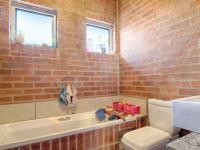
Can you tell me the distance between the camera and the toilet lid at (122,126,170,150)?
1749 mm

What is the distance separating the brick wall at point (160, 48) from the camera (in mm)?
1937

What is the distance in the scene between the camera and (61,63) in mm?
2568

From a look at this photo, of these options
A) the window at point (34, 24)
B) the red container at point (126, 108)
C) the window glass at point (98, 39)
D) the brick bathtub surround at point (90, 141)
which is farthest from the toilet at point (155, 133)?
the window at point (34, 24)

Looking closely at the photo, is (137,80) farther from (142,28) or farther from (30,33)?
(30,33)

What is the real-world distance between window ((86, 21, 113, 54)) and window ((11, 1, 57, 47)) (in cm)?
68

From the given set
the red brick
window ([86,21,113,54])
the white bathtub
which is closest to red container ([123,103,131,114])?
the white bathtub

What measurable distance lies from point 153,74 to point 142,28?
800mm

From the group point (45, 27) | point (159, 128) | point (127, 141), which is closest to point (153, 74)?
point (159, 128)

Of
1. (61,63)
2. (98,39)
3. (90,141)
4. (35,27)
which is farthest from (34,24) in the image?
(90,141)

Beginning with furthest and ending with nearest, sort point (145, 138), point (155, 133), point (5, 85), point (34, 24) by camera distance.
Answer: point (34, 24)
point (5, 85)
point (155, 133)
point (145, 138)

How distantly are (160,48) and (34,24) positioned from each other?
6.49ft

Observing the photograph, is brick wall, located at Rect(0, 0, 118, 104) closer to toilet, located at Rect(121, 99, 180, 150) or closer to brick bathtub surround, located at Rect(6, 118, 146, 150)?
brick bathtub surround, located at Rect(6, 118, 146, 150)

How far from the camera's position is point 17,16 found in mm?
2357

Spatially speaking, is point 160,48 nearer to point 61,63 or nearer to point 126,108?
point 126,108
